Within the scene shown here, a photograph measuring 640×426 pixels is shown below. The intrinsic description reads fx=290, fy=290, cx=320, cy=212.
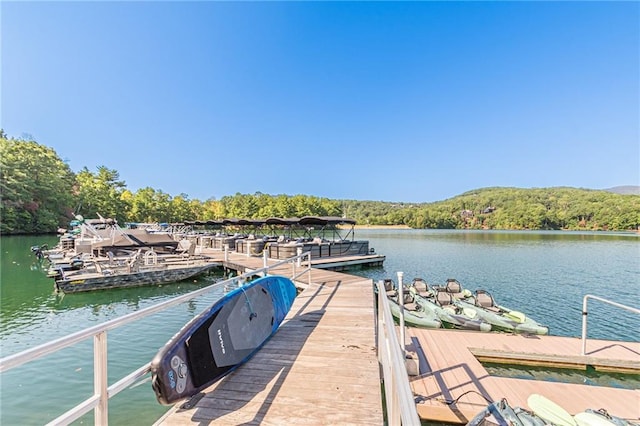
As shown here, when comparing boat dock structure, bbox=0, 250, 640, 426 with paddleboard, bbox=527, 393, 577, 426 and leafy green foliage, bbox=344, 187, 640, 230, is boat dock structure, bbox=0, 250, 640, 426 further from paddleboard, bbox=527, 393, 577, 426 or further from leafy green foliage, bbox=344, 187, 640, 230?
leafy green foliage, bbox=344, 187, 640, 230

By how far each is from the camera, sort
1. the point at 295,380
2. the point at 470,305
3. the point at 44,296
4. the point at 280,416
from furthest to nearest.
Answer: the point at 44,296
the point at 470,305
the point at 295,380
the point at 280,416

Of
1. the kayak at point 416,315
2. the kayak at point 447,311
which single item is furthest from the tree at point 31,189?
the kayak at point 447,311

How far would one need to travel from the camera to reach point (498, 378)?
16.5ft

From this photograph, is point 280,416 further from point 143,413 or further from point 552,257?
point 552,257

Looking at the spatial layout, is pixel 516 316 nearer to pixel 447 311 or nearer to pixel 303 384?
pixel 447 311

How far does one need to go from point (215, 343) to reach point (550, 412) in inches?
166

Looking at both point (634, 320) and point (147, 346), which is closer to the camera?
point (147, 346)

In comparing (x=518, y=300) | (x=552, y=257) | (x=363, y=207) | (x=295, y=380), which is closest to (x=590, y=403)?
(x=295, y=380)

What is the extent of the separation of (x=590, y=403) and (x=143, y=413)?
22.3 feet

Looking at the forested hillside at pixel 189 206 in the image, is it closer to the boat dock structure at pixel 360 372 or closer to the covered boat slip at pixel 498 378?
the boat dock structure at pixel 360 372

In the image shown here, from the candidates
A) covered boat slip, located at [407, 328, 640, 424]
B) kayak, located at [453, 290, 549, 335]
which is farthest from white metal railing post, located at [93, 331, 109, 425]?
kayak, located at [453, 290, 549, 335]

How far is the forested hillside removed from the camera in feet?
132

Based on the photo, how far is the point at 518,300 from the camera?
1241 centimetres

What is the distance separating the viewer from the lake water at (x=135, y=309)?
4.89 meters
